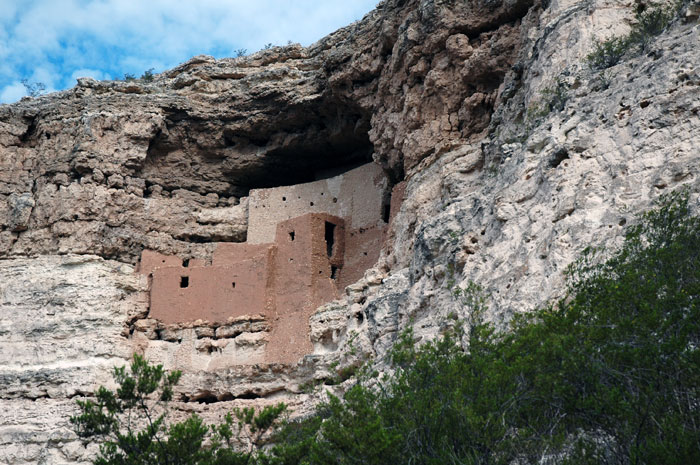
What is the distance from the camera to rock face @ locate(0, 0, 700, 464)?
13289 mm

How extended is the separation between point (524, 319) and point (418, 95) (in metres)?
9.76

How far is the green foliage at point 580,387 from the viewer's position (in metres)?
8.98

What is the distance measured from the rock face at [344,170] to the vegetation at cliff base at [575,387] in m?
1.28

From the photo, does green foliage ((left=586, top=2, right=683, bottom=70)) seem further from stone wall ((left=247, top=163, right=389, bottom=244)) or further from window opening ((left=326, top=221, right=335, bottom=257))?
window opening ((left=326, top=221, right=335, bottom=257))

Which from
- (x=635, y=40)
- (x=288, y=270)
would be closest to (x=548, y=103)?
(x=635, y=40)

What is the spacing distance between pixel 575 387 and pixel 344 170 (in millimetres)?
17090

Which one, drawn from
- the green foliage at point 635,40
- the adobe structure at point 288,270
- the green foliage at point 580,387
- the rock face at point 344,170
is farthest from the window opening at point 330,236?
the green foliage at point 580,387

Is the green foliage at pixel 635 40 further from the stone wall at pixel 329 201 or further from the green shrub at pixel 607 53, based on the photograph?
the stone wall at pixel 329 201

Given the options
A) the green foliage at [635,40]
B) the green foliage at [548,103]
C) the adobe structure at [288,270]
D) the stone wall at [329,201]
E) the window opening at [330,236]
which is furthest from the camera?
the stone wall at [329,201]

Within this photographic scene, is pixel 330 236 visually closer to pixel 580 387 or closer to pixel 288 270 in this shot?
pixel 288 270

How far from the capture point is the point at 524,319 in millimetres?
11828

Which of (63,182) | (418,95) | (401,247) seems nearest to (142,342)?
(63,182)

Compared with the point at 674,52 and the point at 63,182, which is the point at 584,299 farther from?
the point at 63,182

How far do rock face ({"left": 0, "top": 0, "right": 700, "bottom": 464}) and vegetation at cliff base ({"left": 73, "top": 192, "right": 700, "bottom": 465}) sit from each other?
128 cm
